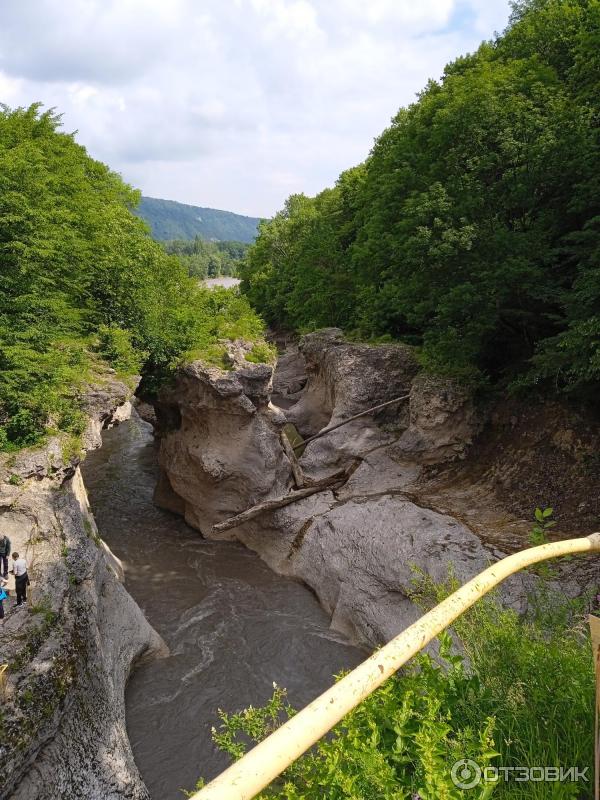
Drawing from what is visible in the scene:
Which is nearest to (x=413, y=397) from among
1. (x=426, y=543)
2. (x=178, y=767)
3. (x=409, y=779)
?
(x=426, y=543)

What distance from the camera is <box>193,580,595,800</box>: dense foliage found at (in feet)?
8.54

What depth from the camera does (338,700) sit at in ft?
6.22

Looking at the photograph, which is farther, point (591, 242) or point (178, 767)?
point (591, 242)

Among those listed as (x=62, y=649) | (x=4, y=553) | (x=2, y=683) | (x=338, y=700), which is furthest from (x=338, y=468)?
(x=338, y=700)

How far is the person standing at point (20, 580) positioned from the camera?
852cm

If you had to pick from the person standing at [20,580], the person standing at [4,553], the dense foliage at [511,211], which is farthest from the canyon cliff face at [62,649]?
the dense foliage at [511,211]

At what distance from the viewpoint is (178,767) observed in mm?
9234

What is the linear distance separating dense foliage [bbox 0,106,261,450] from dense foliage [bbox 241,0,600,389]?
8086mm

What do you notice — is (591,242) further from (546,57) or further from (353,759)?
(353,759)

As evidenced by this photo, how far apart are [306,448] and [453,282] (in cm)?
853

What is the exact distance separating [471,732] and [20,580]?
808 centimetres

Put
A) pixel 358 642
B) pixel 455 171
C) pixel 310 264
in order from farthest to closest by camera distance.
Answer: pixel 310 264, pixel 455 171, pixel 358 642

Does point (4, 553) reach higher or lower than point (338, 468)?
lower

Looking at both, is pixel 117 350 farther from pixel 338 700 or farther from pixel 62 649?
pixel 338 700
